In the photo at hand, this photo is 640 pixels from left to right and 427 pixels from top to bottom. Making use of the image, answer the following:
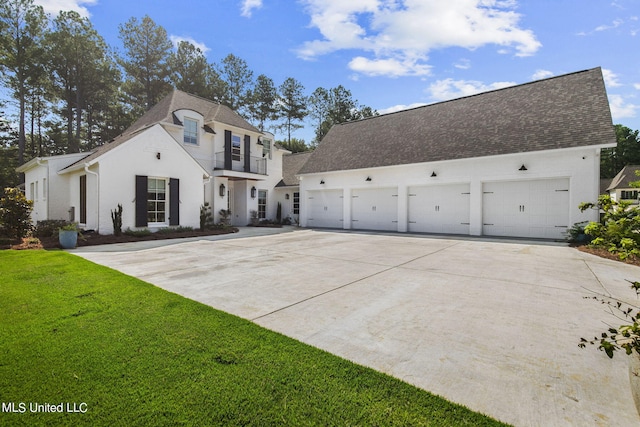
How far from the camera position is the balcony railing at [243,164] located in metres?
17.0

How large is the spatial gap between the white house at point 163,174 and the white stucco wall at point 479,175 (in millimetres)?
4934

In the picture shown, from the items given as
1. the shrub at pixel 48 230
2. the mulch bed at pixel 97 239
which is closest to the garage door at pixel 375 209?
the mulch bed at pixel 97 239

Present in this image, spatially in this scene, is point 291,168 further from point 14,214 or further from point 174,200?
point 14,214

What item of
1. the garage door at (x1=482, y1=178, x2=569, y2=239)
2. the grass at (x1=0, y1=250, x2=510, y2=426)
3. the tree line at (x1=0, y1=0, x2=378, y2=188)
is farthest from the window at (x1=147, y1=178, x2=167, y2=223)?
the tree line at (x1=0, y1=0, x2=378, y2=188)

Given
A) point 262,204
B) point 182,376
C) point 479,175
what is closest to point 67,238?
point 182,376

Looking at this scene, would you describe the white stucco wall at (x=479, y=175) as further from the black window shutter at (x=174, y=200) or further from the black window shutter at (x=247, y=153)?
the black window shutter at (x=174, y=200)

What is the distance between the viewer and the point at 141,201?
39.1 ft

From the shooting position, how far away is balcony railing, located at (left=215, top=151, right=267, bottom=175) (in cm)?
1697

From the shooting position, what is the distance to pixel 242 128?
17.9 metres

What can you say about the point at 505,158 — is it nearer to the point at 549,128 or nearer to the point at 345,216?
the point at 549,128

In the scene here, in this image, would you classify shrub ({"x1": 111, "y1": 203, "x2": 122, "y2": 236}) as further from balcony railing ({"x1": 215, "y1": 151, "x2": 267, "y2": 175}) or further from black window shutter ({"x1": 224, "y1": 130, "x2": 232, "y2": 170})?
black window shutter ({"x1": 224, "y1": 130, "x2": 232, "y2": 170})

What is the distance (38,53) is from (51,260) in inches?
1075

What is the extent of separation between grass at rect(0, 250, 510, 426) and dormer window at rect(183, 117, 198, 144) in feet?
44.5

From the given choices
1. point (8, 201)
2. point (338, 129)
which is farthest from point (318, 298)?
point (338, 129)
